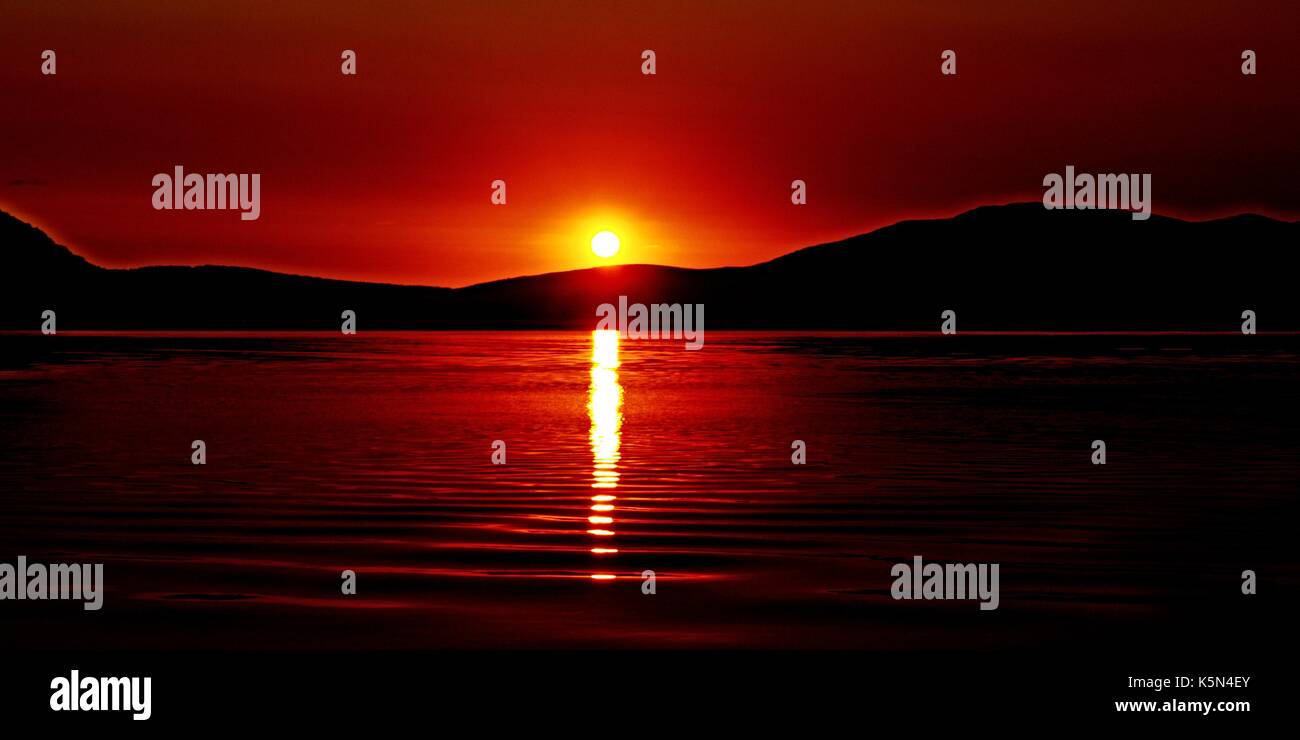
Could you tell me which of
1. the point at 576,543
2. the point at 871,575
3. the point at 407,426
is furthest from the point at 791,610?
the point at 407,426

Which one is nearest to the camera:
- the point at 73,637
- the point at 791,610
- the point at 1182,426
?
the point at 73,637

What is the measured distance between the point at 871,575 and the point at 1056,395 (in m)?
34.7

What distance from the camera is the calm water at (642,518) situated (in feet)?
40.1

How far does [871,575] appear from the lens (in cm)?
1458

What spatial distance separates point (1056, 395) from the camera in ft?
155

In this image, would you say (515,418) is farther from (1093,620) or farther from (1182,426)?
(1093,620)

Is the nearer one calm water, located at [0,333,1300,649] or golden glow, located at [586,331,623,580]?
calm water, located at [0,333,1300,649]

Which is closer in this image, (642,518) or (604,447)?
(642,518)

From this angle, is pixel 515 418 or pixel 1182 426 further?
pixel 515 418

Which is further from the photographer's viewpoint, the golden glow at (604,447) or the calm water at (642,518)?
the golden glow at (604,447)

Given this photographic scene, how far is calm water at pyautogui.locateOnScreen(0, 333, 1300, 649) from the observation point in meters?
12.2

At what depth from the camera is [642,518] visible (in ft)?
62.1

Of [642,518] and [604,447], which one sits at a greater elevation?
[604,447]
